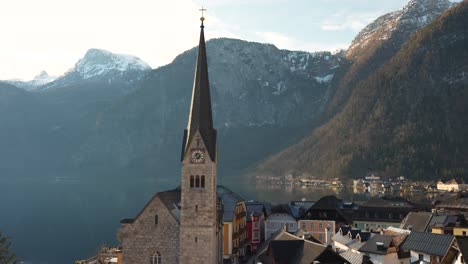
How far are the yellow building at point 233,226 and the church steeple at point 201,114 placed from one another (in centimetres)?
2742

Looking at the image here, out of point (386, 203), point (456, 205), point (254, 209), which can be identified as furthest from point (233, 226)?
point (456, 205)

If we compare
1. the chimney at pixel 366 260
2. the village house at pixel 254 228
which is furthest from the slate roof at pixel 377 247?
the village house at pixel 254 228

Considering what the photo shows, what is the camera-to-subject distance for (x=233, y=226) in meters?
79.8

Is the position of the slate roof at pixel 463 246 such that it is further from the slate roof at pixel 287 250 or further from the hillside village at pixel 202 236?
the slate roof at pixel 287 250

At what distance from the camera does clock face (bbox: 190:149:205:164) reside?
52.6 meters

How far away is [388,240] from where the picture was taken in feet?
213

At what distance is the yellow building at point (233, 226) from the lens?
7788cm

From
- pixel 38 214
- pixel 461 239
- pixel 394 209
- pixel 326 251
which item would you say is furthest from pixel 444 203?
pixel 38 214

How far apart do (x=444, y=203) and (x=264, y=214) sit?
42.5 m

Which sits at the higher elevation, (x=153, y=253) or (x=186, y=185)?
(x=186, y=185)

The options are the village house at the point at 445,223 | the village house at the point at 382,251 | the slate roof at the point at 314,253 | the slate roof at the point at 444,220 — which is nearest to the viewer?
the slate roof at the point at 314,253

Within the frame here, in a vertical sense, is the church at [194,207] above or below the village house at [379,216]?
above

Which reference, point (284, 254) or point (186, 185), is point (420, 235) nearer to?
point (284, 254)

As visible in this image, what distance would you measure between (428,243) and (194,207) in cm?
2746
